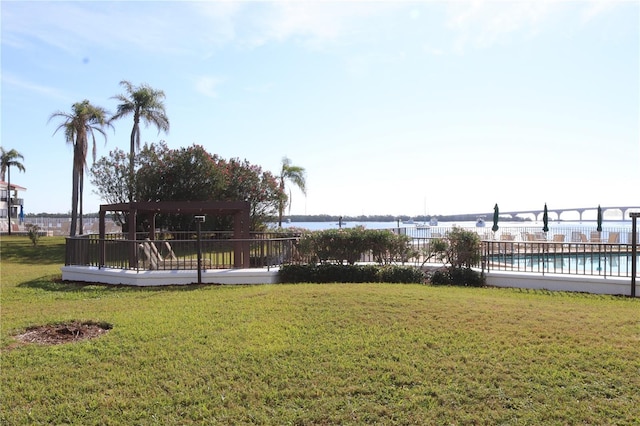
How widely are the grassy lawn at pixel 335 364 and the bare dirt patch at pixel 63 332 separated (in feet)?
0.62

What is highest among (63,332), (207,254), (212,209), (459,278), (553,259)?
(212,209)

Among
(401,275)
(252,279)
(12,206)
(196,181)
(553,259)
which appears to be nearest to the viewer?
(401,275)

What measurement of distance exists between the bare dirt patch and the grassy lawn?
189 millimetres

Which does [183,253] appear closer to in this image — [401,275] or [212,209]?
[212,209]

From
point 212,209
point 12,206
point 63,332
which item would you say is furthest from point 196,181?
point 12,206

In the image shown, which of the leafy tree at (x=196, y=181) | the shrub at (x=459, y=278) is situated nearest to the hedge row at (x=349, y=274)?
the shrub at (x=459, y=278)

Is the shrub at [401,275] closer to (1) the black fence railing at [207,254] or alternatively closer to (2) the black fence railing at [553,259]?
(1) the black fence railing at [207,254]

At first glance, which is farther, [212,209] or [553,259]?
[553,259]

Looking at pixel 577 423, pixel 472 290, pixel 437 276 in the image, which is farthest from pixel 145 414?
pixel 437 276

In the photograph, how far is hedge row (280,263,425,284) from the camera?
37.2 feet

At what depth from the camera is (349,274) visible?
1162 cm

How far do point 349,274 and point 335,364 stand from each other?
21.5 ft

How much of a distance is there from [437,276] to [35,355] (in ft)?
28.3

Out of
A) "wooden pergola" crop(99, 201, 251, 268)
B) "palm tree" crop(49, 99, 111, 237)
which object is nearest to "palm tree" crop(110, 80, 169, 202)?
"palm tree" crop(49, 99, 111, 237)
